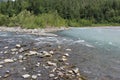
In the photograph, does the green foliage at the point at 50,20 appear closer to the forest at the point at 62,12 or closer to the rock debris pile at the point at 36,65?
the forest at the point at 62,12

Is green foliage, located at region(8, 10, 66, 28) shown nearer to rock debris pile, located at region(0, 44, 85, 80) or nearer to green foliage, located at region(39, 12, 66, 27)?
green foliage, located at region(39, 12, 66, 27)

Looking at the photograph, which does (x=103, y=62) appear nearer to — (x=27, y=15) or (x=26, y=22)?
(x=26, y=22)

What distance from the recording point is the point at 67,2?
85.1 m

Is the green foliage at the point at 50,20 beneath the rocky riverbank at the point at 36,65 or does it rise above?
beneath

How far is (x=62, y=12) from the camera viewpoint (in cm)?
7919

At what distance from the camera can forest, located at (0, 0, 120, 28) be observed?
6412 centimetres

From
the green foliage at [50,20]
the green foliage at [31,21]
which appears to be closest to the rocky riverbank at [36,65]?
the green foliage at [31,21]

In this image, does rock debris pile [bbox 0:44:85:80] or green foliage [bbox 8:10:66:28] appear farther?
green foliage [bbox 8:10:66:28]

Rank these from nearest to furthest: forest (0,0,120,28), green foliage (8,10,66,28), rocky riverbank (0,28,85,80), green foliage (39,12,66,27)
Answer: rocky riverbank (0,28,85,80)
green foliage (8,10,66,28)
green foliage (39,12,66,27)
forest (0,0,120,28)

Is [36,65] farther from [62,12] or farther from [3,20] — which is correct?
[62,12]

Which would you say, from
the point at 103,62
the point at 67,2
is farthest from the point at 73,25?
the point at 103,62

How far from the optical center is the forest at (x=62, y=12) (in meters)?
64.1

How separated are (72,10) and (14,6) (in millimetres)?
18012

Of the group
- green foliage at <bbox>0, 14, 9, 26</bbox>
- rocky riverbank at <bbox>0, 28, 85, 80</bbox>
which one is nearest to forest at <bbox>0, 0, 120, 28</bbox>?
green foliage at <bbox>0, 14, 9, 26</bbox>
